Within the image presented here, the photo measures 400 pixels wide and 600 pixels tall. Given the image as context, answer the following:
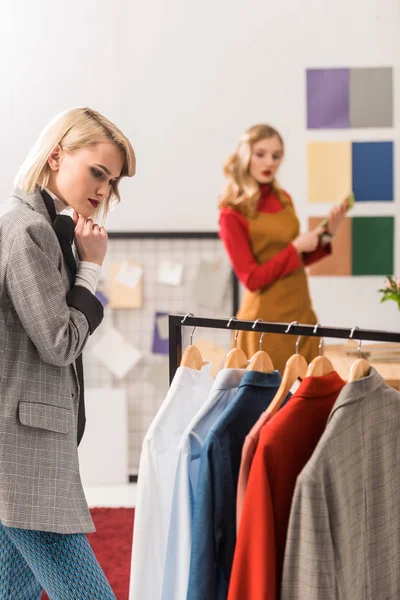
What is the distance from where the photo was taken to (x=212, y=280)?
3553 millimetres

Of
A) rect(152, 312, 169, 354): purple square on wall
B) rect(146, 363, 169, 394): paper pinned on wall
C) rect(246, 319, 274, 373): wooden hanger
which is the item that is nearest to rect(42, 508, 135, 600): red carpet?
rect(146, 363, 169, 394): paper pinned on wall

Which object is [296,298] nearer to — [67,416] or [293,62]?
[293,62]

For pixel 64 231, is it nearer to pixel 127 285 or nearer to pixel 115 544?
Answer: pixel 115 544

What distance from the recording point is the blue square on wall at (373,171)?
3.43m

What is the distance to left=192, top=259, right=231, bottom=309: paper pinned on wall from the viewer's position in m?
3.54

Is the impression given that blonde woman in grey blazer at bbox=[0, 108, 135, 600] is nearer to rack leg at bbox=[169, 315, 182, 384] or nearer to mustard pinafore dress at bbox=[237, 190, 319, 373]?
rack leg at bbox=[169, 315, 182, 384]

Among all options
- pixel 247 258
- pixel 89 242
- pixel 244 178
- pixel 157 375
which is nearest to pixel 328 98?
pixel 244 178

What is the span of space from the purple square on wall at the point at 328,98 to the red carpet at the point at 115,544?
6.19ft

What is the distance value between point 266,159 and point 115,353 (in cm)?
114

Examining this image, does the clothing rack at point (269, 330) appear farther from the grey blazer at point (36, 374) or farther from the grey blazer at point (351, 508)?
the grey blazer at point (36, 374)

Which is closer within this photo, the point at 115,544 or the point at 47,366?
the point at 47,366

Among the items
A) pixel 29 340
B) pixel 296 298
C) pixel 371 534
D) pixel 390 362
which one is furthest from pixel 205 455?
pixel 296 298

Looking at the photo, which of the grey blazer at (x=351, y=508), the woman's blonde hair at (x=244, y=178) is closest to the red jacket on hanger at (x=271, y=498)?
the grey blazer at (x=351, y=508)

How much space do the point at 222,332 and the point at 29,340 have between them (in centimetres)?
219
